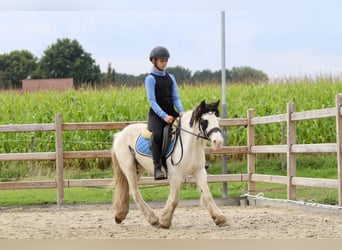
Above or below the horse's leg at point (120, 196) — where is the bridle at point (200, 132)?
above

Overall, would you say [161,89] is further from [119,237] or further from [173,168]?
[119,237]

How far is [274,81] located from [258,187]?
26.3 feet

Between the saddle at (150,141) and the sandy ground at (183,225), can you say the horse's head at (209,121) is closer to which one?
the saddle at (150,141)

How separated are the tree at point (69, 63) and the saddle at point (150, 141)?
1569 inches

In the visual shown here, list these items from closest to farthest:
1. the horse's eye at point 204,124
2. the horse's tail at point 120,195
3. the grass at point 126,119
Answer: the horse's eye at point 204,124
the horse's tail at point 120,195
the grass at point 126,119

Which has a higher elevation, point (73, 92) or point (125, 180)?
point (73, 92)

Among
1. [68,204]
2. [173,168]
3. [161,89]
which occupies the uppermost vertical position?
[161,89]

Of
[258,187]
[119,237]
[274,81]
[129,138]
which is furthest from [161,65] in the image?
[274,81]

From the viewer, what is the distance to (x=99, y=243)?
19.9ft

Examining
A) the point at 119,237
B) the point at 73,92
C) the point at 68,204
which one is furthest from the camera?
the point at 73,92

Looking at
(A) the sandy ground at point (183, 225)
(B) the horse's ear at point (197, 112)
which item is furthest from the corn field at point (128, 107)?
(B) the horse's ear at point (197, 112)

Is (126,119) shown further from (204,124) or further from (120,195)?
(204,124)

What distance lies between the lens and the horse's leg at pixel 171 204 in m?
8.12

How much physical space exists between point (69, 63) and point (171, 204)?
4270 centimetres
